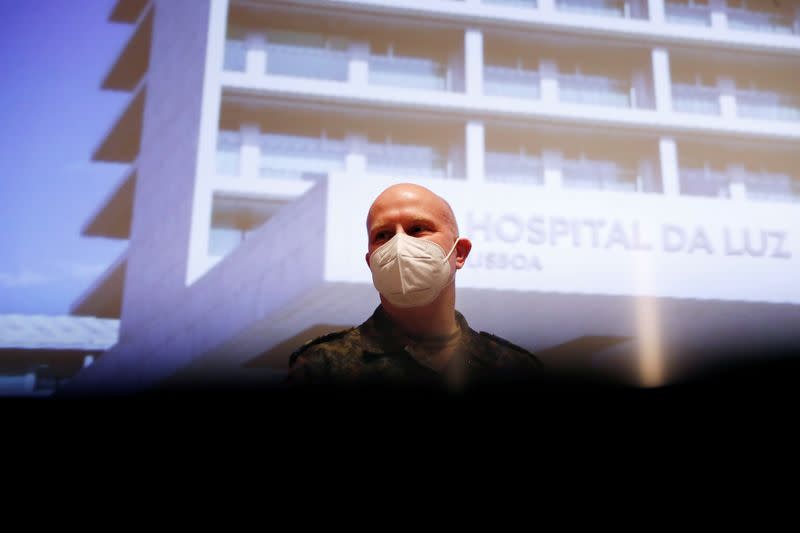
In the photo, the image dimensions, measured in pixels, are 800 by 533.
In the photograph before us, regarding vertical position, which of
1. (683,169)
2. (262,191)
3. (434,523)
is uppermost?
(683,169)

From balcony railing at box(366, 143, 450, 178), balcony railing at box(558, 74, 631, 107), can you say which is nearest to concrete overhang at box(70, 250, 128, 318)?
balcony railing at box(366, 143, 450, 178)

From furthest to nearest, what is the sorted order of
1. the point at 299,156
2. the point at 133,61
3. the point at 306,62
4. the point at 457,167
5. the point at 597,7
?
the point at 133,61
the point at 597,7
the point at 457,167
the point at 306,62
the point at 299,156

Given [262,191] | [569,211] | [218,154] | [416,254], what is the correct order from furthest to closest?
[218,154] < [262,191] < [569,211] < [416,254]

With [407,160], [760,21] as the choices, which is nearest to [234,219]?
[407,160]

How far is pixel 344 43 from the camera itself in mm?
27188

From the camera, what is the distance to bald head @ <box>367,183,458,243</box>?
2.56 metres

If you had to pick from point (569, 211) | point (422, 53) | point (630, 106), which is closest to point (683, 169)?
point (630, 106)

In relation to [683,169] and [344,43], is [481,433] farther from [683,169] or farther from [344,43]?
[683,169]

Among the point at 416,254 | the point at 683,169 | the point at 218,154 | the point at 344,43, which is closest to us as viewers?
the point at 416,254

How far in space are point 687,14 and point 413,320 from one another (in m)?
30.6

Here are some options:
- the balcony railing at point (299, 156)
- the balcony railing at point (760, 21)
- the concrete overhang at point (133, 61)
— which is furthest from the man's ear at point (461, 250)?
the concrete overhang at point (133, 61)

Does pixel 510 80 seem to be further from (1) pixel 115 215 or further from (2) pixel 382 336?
(2) pixel 382 336

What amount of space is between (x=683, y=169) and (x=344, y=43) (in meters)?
11.7

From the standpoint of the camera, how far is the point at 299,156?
25.6 m
